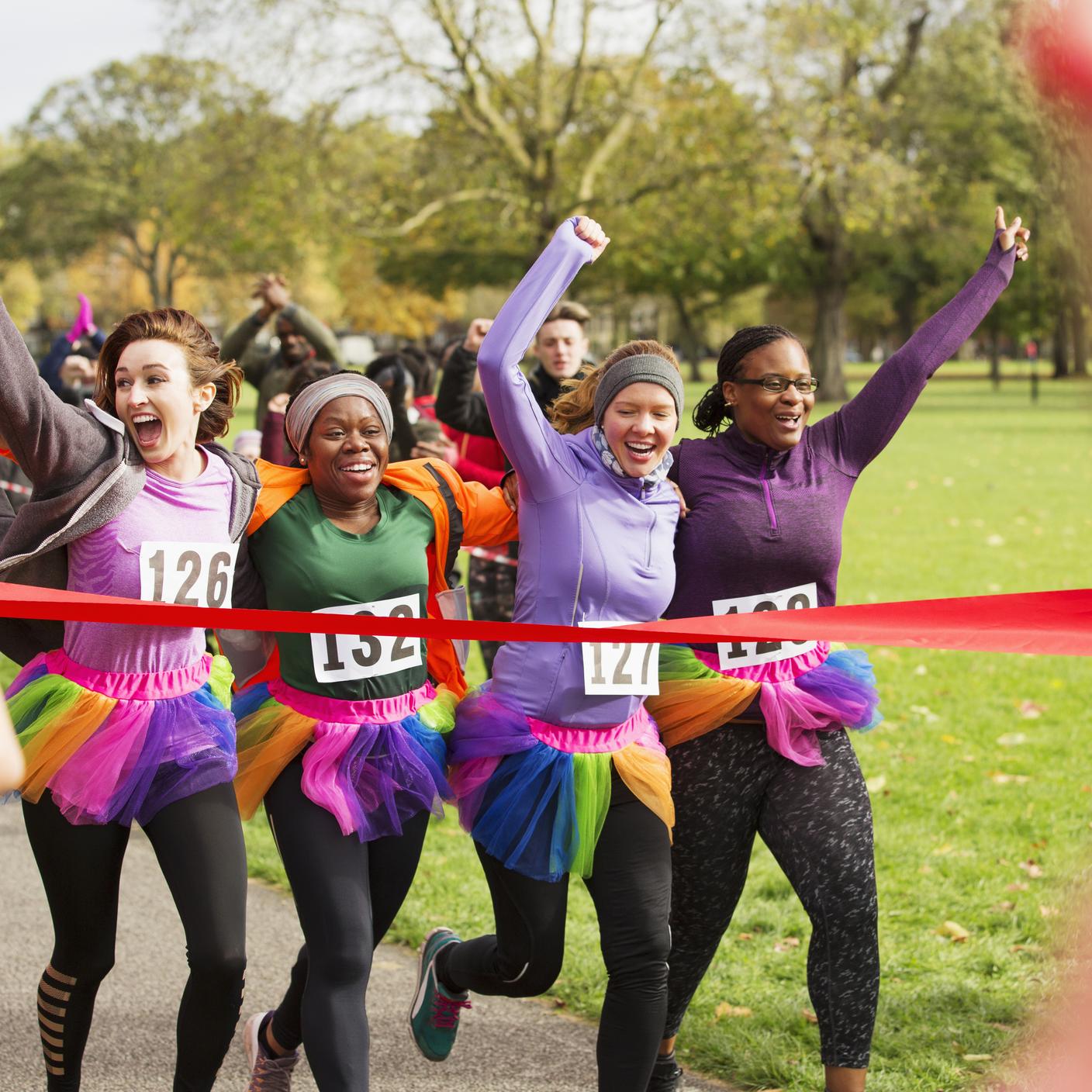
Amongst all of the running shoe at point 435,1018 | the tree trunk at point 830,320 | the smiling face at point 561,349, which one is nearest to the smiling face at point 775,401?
the running shoe at point 435,1018

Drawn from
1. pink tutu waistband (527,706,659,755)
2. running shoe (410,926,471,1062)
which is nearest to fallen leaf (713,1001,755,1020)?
running shoe (410,926,471,1062)

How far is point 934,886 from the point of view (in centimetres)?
519

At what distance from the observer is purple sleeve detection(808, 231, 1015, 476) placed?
3617mm

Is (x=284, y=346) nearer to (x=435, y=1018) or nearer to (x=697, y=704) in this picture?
(x=435, y=1018)

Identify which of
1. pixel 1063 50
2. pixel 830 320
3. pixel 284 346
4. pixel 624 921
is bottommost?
pixel 624 921

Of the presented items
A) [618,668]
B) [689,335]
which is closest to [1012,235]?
[618,668]

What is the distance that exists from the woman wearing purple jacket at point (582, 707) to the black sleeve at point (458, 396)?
8.26ft

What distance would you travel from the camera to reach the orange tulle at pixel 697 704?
11.4 feet

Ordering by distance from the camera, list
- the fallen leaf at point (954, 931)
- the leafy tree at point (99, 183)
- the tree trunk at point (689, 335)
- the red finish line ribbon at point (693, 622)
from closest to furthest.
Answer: the red finish line ribbon at point (693, 622) → the fallen leaf at point (954, 931) → the tree trunk at point (689, 335) → the leafy tree at point (99, 183)

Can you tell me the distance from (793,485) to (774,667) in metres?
0.46

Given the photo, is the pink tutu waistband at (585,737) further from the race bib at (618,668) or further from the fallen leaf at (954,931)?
the fallen leaf at (954,931)

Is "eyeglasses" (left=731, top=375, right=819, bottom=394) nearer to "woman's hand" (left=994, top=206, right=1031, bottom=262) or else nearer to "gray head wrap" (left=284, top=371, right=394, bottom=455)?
"woman's hand" (left=994, top=206, right=1031, bottom=262)

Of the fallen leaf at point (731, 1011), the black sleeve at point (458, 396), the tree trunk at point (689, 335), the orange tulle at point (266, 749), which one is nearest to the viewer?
the orange tulle at point (266, 749)

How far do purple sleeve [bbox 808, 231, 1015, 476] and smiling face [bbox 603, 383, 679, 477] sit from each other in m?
0.46
